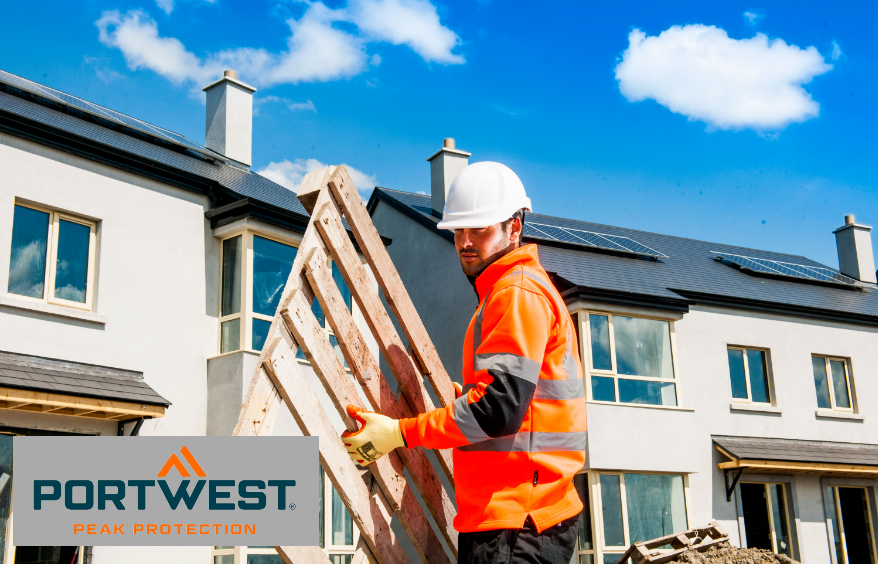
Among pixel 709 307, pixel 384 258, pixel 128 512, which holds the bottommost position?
pixel 128 512

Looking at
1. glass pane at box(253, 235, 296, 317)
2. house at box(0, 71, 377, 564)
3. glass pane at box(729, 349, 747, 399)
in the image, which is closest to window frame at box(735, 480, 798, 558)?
glass pane at box(729, 349, 747, 399)

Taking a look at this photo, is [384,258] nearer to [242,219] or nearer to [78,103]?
[242,219]

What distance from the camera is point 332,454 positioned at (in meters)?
3.14

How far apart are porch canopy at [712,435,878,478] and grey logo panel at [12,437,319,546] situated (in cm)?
1556

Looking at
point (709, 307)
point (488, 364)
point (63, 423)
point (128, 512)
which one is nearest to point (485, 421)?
point (488, 364)

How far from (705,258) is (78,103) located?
16.2 metres

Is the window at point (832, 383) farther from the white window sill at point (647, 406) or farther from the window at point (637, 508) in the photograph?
the window at point (637, 508)

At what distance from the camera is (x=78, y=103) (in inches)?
596

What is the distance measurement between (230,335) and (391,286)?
962 centimetres

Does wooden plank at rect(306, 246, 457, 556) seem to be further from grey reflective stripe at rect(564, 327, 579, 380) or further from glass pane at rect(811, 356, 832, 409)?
glass pane at rect(811, 356, 832, 409)

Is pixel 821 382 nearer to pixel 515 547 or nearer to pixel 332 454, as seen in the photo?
pixel 515 547

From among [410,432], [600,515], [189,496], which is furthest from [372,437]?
[600,515]

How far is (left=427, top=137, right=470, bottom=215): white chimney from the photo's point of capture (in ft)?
67.3

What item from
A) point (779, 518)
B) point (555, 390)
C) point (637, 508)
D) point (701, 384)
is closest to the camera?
point (555, 390)
